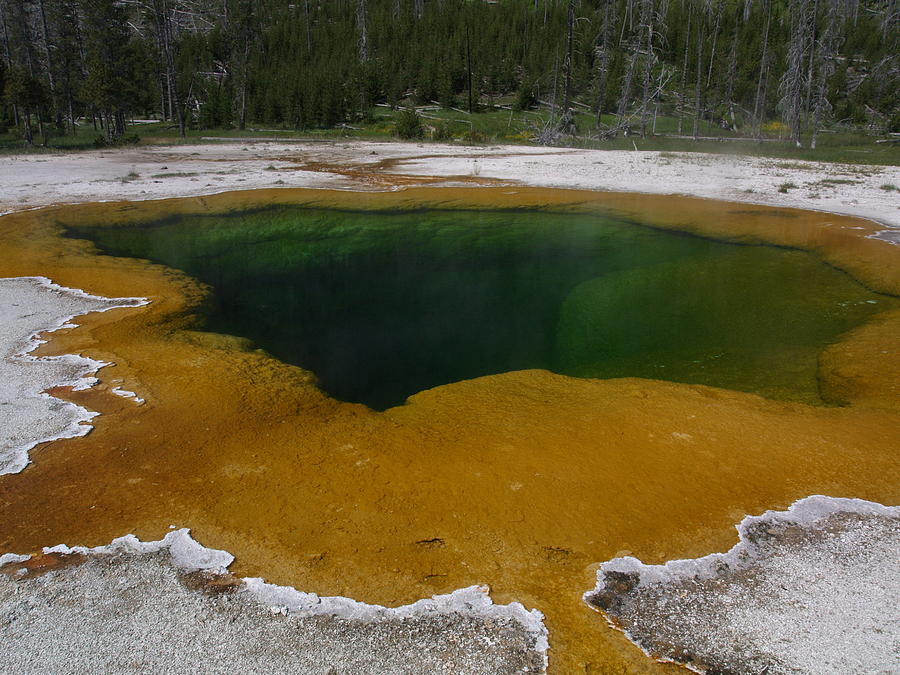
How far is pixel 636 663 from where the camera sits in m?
2.90

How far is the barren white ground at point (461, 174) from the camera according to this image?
1520cm

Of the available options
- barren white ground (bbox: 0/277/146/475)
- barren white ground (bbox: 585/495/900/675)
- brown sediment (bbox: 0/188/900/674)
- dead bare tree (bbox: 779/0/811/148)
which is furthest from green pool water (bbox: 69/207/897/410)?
dead bare tree (bbox: 779/0/811/148)

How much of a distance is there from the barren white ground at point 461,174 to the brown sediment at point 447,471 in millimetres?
9653

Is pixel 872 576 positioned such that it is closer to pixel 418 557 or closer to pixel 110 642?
pixel 418 557

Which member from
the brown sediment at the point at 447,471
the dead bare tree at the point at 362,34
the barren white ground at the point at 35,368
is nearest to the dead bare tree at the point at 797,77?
the brown sediment at the point at 447,471

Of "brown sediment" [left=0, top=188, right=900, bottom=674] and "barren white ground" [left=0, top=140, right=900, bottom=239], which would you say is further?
"barren white ground" [left=0, top=140, right=900, bottom=239]

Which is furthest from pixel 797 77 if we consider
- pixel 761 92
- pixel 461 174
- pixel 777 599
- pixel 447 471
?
pixel 777 599

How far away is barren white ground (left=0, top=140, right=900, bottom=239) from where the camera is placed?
15.2m

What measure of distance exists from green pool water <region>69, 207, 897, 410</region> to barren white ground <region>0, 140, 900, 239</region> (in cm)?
351

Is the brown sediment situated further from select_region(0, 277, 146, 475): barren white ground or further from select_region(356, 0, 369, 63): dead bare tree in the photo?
select_region(356, 0, 369, 63): dead bare tree

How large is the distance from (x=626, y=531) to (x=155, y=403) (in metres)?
3.99

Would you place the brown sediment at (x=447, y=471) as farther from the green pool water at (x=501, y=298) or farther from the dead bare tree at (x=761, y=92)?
the dead bare tree at (x=761, y=92)

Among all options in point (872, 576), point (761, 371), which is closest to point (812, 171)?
point (761, 371)

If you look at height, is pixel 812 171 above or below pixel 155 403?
above
